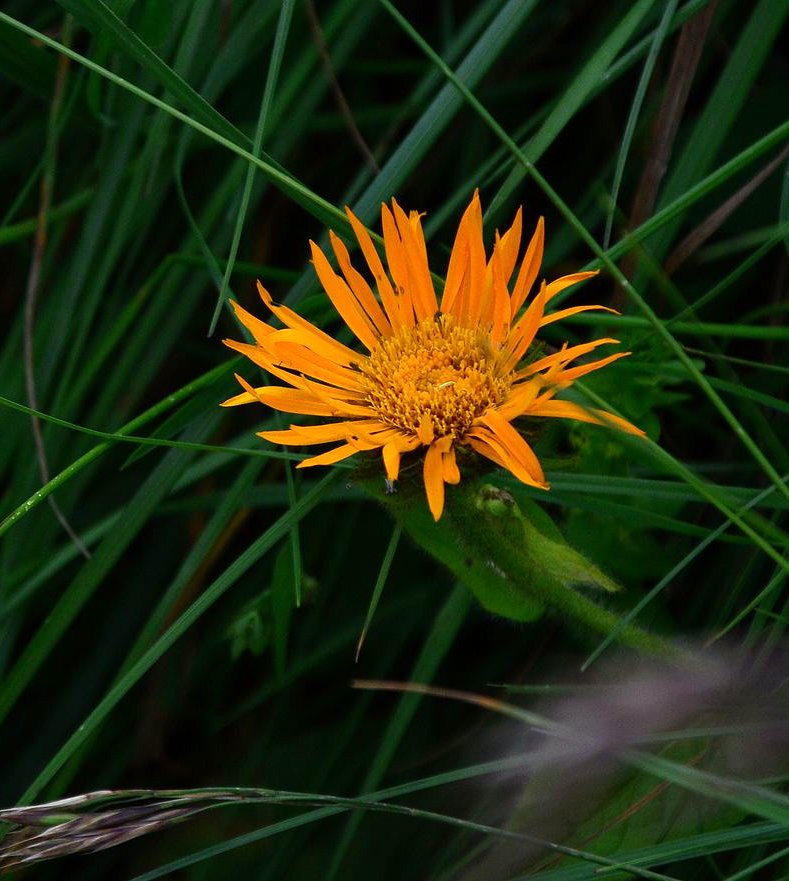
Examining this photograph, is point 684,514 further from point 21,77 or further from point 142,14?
point 21,77

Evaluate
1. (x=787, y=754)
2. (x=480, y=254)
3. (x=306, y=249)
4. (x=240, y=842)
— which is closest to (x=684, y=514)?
(x=787, y=754)

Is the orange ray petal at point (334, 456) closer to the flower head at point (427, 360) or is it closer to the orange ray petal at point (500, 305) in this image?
the flower head at point (427, 360)

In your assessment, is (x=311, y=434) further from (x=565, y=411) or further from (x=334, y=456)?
(x=565, y=411)

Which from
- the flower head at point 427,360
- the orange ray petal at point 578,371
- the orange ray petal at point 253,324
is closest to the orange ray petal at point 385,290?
the flower head at point 427,360

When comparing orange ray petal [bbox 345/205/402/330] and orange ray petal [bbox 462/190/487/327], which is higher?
orange ray petal [bbox 462/190/487/327]

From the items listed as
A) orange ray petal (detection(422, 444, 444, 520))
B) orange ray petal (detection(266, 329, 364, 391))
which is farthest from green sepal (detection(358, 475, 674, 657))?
orange ray petal (detection(266, 329, 364, 391))

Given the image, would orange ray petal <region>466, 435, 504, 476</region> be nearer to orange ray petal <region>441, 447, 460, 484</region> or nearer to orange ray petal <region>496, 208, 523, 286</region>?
orange ray petal <region>441, 447, 460, 484</region>

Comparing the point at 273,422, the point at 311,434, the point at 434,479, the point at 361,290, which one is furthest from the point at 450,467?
the point at 273,422

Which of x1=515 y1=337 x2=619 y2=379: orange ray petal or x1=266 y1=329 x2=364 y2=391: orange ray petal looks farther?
x1=266 y1=329 x2=364 y2=391: orange ray petal
